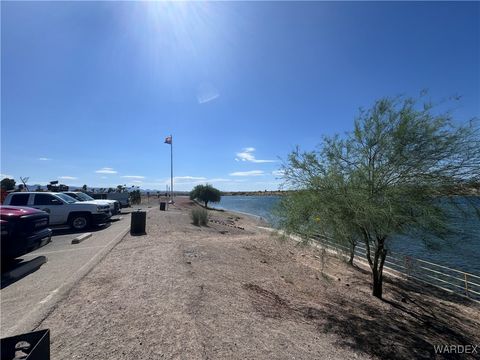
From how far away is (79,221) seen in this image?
14.2 metres

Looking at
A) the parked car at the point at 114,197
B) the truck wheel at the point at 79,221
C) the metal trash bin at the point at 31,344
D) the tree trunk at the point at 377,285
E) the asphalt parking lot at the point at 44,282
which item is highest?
the parked car at the point at 114,197

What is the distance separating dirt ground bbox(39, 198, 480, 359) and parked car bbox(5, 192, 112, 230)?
5.15 metres

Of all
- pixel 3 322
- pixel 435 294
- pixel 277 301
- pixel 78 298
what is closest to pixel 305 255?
pixel 435 294

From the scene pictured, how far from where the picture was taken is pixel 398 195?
262 inches

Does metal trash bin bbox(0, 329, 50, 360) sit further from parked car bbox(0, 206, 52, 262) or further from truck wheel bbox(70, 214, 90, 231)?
truck wheel bbox(70, 214, 90, 231)

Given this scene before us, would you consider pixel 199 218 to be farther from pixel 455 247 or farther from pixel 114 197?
pixel 455 247

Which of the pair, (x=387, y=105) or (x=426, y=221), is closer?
(x=426, y=221)

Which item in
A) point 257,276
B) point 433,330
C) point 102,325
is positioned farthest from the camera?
Answer: point 257,276

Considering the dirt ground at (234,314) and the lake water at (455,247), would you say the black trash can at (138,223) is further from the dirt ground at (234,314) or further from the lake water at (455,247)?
the lake water at (455,247)

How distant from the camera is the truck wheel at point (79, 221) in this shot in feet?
46.3

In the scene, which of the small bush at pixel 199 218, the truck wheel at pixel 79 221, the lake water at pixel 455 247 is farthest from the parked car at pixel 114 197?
the lake water at pixel 455 247

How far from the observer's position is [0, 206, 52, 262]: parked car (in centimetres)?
635

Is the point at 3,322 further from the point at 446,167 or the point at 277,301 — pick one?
the point at 446,167

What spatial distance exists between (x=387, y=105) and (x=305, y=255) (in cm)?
874
